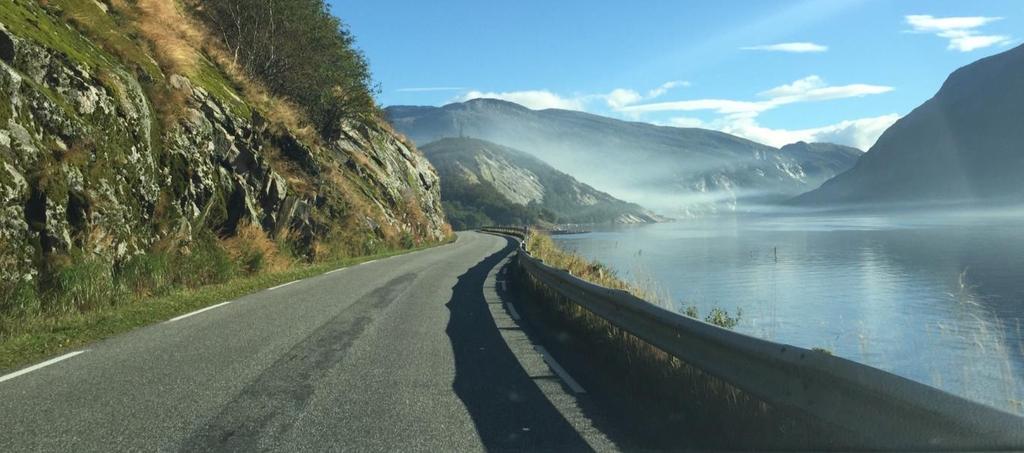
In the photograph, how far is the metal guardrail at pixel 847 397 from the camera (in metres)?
3.29

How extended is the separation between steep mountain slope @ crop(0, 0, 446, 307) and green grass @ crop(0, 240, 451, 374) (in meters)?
0.65

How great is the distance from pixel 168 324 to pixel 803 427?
8.62 meters

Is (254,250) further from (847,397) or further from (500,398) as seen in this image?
(847,397)

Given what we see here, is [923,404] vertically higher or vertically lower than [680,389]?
higher

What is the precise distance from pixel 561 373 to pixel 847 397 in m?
3.57

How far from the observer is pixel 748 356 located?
494 centimetres

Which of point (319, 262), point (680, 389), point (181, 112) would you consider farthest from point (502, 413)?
point (319, 262)

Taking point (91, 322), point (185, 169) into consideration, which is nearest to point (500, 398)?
point (91, 322)

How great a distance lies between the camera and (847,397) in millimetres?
3938

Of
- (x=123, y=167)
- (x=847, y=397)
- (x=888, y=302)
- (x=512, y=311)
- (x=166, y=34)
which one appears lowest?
(x=888, y=302)

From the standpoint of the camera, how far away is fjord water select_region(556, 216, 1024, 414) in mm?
13191

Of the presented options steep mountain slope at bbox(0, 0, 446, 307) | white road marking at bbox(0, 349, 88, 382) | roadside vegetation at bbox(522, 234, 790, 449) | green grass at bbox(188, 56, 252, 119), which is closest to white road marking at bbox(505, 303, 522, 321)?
roadside vegetation at bbox(522, 234, 790, 449)

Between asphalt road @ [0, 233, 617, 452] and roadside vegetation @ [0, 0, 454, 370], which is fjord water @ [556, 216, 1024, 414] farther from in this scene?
roadside vegetation @ [0, 0, 454, 370]

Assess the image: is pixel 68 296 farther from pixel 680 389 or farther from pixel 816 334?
pixel 816 334
